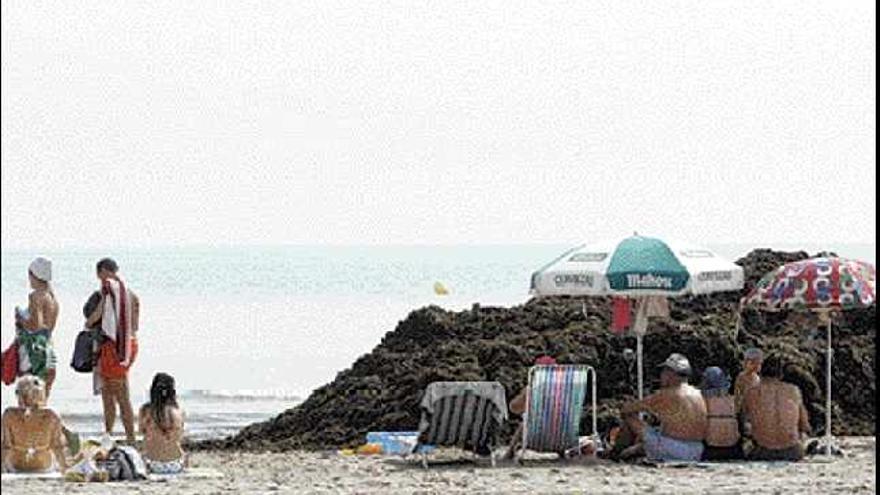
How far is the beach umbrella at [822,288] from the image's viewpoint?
49.3 feet

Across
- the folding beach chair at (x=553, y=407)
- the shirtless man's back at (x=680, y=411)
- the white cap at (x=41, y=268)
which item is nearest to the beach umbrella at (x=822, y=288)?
the shirtless man's back at (x=680, y=411)

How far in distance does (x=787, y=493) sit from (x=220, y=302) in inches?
1588

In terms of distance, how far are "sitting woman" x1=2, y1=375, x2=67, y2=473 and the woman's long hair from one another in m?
0.63

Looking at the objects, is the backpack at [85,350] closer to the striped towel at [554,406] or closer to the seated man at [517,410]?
the seated man at [517,410]

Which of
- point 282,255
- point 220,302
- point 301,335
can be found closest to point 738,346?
point 301,335

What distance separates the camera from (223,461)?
51.0ft

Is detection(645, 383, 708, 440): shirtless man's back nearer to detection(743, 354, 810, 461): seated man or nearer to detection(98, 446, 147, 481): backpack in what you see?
detection(743, 354, 810, 461): seated man

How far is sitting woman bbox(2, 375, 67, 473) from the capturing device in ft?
44.0

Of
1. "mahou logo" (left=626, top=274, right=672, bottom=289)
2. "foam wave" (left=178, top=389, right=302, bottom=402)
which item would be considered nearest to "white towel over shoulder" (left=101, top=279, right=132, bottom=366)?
"mahou logo" (left=626, top=274, right=672, bottom=289)

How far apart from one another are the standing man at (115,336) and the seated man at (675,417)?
337cm

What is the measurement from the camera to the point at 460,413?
1462 cm

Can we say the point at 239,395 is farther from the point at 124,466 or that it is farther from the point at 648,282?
the point at 124,466

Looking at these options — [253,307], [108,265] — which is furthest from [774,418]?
[253,307]

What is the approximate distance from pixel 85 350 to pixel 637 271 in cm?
375
